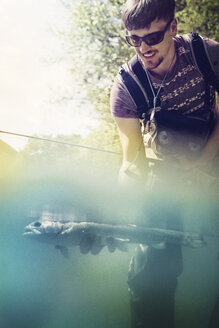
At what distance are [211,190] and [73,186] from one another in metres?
0.76

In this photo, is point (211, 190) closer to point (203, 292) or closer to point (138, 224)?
point (138, 224)

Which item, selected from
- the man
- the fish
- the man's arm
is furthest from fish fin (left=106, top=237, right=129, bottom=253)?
the man's arm

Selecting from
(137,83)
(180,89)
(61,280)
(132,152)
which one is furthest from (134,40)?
(61,280)

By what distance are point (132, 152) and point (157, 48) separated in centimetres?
48

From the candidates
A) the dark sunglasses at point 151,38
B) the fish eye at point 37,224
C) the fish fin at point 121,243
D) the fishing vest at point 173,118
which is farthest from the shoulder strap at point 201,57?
the fish eye at point 37,224

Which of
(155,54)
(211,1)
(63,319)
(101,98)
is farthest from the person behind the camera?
(101,98)

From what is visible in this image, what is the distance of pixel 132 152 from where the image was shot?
1264 millimetres

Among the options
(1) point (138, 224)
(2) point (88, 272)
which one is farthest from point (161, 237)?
(2) point (88, 272)

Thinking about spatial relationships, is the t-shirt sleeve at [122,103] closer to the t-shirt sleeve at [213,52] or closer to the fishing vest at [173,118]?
the fishing vest at [173,118]

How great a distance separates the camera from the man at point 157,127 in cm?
104

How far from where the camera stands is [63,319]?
51.8 inches

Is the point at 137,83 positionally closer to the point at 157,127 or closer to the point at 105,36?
the point at 157,127

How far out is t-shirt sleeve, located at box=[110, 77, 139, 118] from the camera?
3.78 feet

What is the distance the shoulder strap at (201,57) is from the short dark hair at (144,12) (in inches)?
6.3
